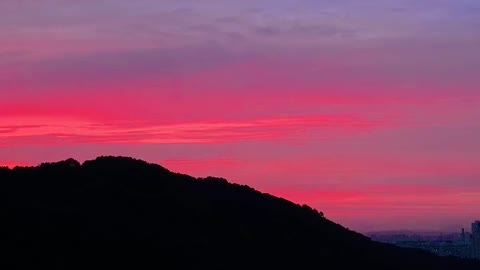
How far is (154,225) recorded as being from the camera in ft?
169

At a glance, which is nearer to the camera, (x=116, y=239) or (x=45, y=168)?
(x=116, y=239)

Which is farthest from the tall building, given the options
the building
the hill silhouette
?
the hill silhouette

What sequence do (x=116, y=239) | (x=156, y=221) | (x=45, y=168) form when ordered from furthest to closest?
(x=45, y=168) → (x=156, y=221) → (x=116, y=239)

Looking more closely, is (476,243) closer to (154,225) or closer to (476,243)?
Result: (476,243)

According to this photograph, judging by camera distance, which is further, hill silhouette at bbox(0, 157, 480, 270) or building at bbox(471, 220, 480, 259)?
building at bbox(471, 220, 480, 259)

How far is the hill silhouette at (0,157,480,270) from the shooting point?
138 ft

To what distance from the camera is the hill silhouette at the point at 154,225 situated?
138 feet

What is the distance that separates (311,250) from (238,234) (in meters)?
5.13

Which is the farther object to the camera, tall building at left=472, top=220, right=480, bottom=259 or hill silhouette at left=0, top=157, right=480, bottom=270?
tall building at left=472, top=220, right=480, bottom=259

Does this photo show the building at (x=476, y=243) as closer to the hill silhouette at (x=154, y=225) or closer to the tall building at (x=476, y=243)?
the tall building at (x=476, y=243)

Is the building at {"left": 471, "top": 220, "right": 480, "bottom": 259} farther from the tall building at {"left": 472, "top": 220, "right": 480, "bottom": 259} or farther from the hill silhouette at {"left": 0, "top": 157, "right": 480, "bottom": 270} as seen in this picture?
the hill silhouette at {"left": 0, "top": 157, "right": 480, "bottom": 270}

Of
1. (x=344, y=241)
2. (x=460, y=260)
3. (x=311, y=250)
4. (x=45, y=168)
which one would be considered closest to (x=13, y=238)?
(x=45, y=168)

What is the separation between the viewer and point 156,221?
52469 mm

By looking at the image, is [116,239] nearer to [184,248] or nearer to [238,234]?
[184,248]
